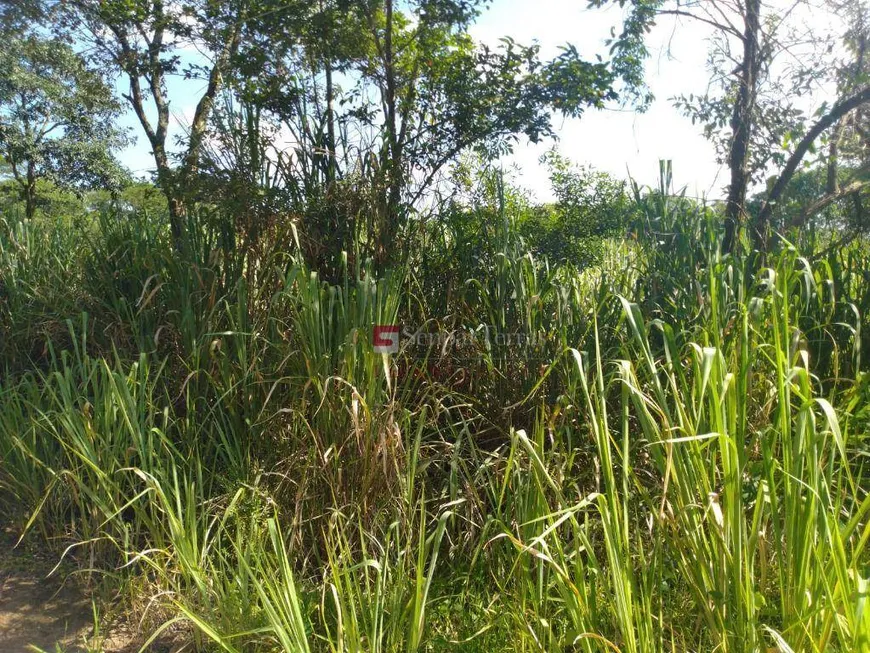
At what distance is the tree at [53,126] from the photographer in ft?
35.2

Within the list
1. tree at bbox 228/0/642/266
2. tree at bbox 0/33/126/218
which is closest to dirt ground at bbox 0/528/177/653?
tree at bbox 228/0/642/266

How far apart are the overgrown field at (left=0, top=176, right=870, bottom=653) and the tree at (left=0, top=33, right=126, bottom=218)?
8.37 meters

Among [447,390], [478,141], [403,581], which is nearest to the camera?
[403,581]

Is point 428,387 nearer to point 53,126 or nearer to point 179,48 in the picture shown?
point 179,48

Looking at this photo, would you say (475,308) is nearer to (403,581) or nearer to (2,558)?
(403,581)

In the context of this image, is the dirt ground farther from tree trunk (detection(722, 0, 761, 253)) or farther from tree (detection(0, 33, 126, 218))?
tree (detection(0, 33, 126, 218))

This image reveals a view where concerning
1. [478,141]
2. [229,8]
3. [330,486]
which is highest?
[229,8]

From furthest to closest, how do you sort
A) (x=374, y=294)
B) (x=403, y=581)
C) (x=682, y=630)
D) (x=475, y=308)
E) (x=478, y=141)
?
1. (x=478, y=141)
2. (x=475, y=308)
3. (x=374, y=294)
4. (x=403, y=581)
5. (x=682, y=630)

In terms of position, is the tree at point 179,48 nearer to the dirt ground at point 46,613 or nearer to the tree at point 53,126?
the dirt ground at point 46,613

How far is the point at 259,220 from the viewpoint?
11.3 feet

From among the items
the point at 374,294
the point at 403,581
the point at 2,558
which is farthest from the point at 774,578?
the point at 2,558

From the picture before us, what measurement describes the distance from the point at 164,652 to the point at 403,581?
33.2 inches

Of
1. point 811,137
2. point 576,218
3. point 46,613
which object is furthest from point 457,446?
point 576,218

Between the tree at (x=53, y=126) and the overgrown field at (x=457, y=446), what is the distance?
27.5 feet
